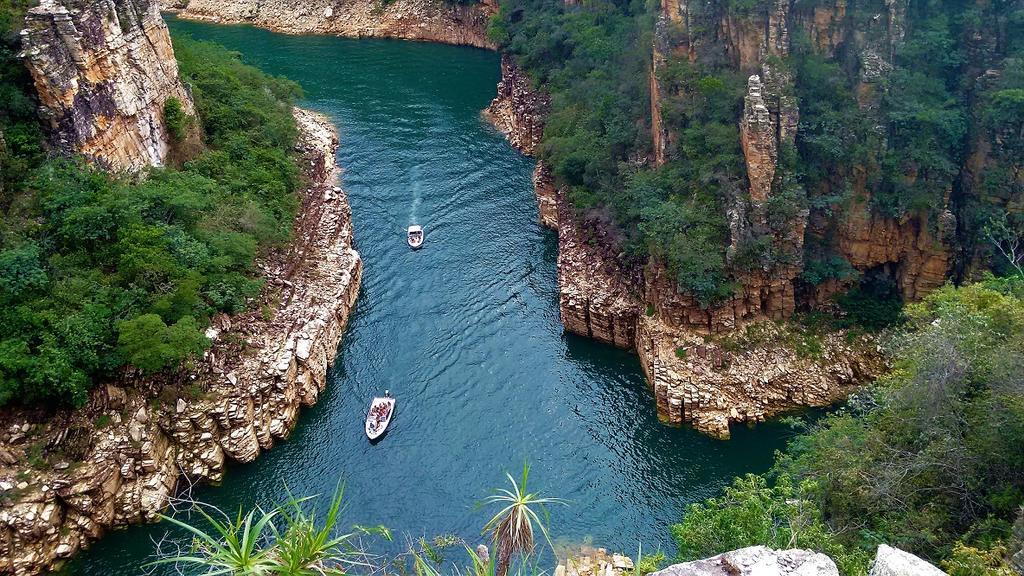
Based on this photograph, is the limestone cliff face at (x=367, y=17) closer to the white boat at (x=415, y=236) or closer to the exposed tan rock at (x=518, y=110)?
the exposed tan rock at (x=518, y=110)

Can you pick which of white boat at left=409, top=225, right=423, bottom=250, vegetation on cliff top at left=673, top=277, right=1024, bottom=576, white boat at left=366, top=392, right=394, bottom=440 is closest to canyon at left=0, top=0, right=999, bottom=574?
white boat at left=366, top=392, right=394, bottom=440

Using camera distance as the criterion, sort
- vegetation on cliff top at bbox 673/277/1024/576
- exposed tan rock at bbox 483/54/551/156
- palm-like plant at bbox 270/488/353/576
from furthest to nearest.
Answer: exposed tan rock at bbox 483/54/551/156 < vegetation on cliff top at bbox 673/277/1024/576 < palm-like plant at bbox 270/488/353/576

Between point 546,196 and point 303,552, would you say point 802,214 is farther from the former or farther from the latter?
point 303,552

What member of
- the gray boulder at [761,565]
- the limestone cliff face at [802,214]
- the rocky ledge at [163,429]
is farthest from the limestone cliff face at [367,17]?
the gray boulder at [761,565]

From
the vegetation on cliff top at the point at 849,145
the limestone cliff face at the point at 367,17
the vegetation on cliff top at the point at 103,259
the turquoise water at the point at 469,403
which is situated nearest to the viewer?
the vegetation on cliff top at the point at 103,259

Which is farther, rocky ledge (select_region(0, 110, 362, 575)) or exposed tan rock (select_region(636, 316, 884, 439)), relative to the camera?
Answer: exposed tan rock (select_region(636, 316, 884, 439))

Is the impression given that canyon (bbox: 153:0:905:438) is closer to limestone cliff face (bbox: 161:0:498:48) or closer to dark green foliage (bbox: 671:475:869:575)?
dark green foliage (bbox: 671:475:869:575)

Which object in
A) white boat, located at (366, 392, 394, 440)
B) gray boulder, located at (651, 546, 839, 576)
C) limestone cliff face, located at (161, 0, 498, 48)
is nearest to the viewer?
gray boulder, located at (651, 546, 839, 576)
